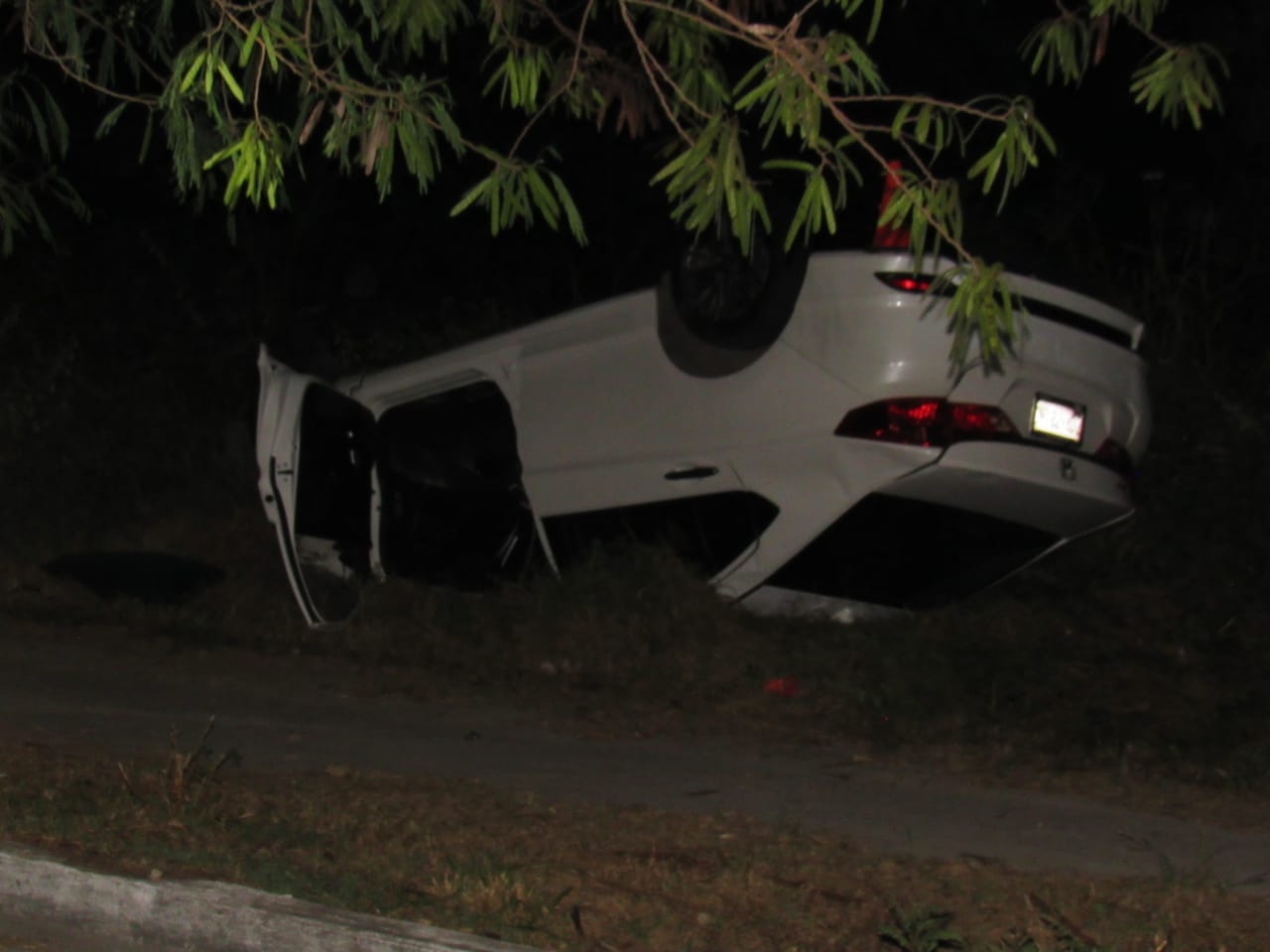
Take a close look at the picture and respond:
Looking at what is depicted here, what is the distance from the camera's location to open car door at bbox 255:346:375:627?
30.5 feet

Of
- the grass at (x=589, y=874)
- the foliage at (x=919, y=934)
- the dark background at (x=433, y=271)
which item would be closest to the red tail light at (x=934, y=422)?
the grass at (x=589, y=874)

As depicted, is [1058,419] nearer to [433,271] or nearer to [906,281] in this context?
[906,281]

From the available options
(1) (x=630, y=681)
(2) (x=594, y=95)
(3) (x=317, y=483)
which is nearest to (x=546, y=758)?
(1) (x=630, y=681)

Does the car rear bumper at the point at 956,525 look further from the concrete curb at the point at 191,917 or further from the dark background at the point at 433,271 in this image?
the concrete curb at the point at 191,917

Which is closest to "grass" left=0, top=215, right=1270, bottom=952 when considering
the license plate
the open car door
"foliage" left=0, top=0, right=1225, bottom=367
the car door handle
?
the open car door

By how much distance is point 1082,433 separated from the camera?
791 cm

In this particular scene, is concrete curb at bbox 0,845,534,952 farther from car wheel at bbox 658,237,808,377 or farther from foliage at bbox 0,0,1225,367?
car wheel at bbox 658,237,808,377

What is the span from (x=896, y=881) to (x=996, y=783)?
1691mm

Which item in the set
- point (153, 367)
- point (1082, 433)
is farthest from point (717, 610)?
point (153, 367)

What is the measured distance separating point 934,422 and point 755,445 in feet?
3.03

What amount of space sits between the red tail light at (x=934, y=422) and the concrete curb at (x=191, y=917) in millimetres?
3736

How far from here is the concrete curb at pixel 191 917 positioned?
15.0ft

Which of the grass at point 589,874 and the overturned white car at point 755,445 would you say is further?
the overturned white car at point 755,445

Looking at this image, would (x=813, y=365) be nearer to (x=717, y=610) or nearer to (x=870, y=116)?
(x=717, y=610)
